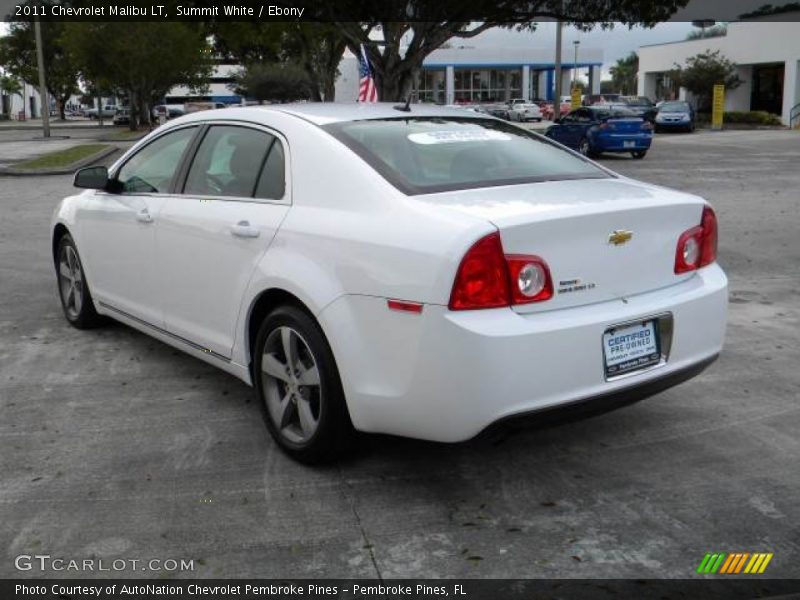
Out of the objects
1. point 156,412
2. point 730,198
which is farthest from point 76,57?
point 156,412

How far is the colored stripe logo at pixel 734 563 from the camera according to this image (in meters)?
3.09

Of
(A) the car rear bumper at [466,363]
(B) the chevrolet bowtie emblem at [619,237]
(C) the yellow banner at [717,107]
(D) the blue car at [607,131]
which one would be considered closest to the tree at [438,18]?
(D) the blue car at [607,131]

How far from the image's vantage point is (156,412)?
185 inches

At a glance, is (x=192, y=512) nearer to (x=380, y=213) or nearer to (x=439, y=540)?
(x=439, y=540)

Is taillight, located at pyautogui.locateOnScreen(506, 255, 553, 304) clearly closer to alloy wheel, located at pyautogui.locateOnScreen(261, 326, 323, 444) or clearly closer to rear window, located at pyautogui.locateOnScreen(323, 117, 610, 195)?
rear window, located at pyautogui.locateOnScreen(323, 117, 610, 195)

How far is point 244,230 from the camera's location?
4.13 m

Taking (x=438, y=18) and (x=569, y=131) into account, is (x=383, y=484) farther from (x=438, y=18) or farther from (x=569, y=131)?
(x=438, y=18)

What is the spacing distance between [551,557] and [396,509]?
0.68 meters

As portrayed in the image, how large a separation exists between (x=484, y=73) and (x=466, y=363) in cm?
8655

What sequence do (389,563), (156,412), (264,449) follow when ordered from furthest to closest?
(156,412)
(264,449)
(389,563)

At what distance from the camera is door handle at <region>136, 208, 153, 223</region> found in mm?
4945

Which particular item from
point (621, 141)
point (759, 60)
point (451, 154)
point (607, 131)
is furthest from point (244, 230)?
point (759, 60)

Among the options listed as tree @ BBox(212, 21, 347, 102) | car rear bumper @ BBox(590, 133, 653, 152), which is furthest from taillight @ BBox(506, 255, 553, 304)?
tree @ BBox(212, 21, 347, 102)
